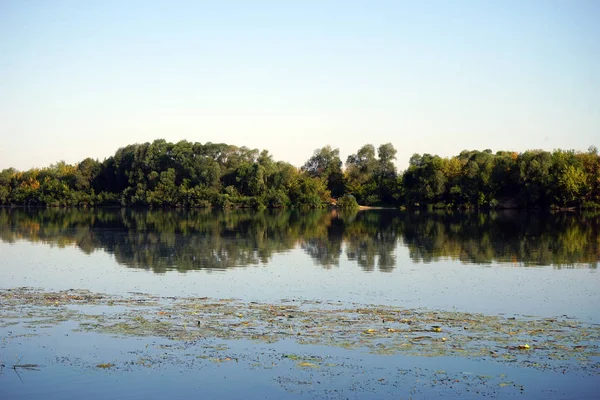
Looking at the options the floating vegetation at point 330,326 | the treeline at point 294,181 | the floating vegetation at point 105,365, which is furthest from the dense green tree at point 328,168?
the floating vegetation at point 105,365

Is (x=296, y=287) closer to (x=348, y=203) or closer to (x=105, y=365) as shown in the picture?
(x=105, y=365)

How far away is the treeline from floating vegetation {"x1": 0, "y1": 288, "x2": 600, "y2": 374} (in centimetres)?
7491

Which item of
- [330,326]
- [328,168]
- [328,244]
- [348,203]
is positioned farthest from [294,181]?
[330,326]

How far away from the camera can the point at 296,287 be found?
69.9 ft

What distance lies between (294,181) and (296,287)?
87.2 metres

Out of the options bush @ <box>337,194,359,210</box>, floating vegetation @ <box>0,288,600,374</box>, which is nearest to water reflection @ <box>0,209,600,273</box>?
floating vegetation @ <box>0,288,600,374</box>

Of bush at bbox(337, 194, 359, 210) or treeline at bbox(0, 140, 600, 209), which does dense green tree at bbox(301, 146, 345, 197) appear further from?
bush at bbox(337, 194, 359, 210)

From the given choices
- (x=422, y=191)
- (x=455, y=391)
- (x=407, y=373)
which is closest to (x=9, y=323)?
(x=407, y=373)

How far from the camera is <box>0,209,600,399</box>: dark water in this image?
1134 cm

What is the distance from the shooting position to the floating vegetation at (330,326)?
13.1m

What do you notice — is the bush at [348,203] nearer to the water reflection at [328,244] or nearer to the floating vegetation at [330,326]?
the water reflection at [328,244]

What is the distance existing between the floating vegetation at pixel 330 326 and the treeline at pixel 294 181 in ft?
246

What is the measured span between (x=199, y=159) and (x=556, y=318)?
95.6 metres

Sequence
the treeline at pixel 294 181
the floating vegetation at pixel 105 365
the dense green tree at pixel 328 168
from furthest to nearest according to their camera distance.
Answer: the dense green tree at pixel 328 168 < the treeline at pixel 294 181 < the floating vegetation at pixel 105 365
